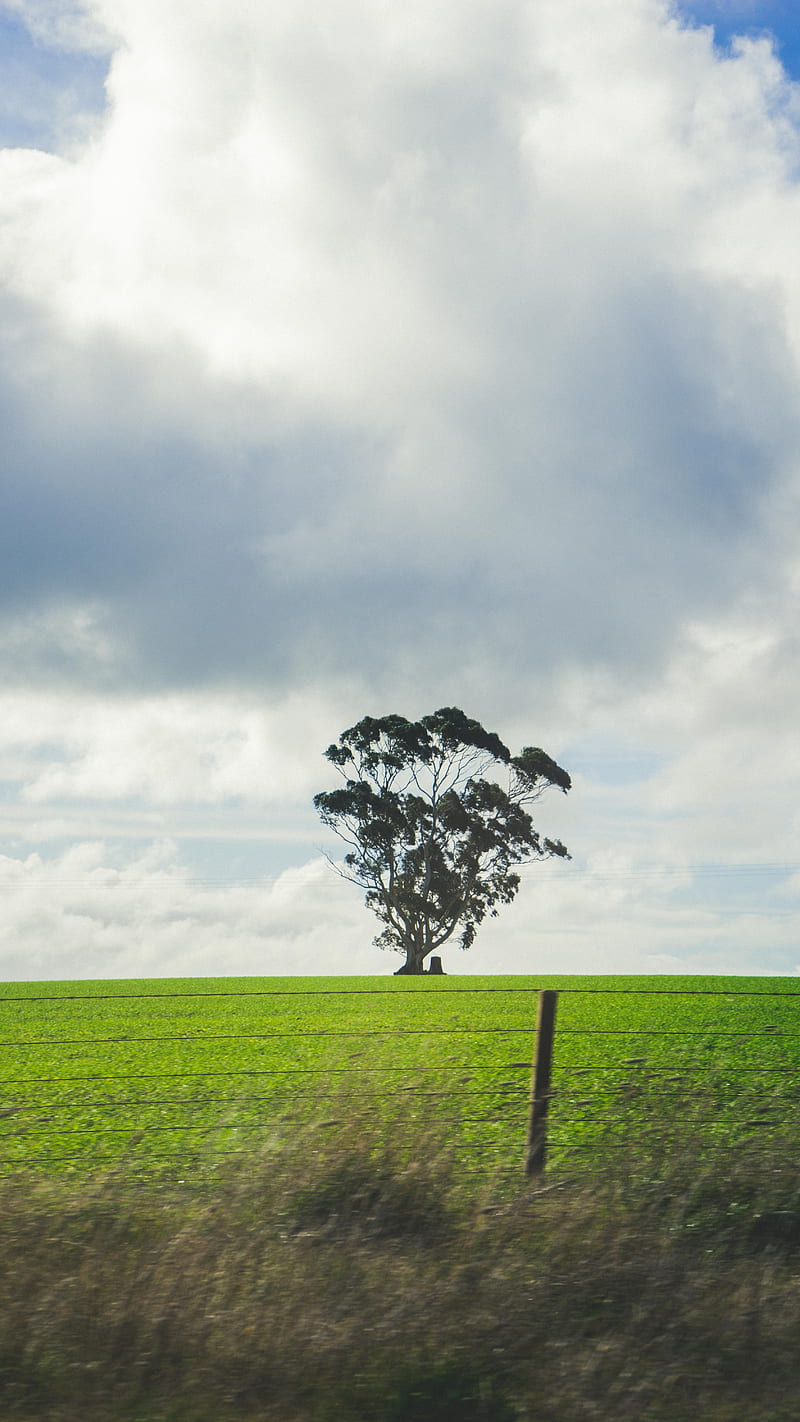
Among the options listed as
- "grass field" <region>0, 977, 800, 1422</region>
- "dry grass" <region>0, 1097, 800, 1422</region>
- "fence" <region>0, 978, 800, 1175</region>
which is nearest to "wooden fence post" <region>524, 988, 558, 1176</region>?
"fence" <region>0, 978, 800, 1175</region>

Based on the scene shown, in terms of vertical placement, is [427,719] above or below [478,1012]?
above

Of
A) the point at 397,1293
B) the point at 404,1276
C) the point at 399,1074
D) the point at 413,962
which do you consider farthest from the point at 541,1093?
the point at 413,962

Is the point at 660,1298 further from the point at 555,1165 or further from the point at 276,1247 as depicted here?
the point at 555,1165

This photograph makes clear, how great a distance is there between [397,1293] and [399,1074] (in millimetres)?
6137

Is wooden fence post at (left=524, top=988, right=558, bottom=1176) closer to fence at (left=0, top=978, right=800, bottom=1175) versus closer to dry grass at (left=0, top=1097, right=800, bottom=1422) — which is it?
fence at (left=0, top=978, right=800, bottom=1175)

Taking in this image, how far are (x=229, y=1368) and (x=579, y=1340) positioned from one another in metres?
1.64

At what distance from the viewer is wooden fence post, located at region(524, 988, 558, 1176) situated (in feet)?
25.7

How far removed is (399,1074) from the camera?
462 inches

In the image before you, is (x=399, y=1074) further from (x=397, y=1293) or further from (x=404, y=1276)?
(x=397, y=1293)

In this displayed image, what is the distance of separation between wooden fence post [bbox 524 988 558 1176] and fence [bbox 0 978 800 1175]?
12 millimetres

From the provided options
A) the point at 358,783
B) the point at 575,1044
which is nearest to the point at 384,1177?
the point at 575,1044

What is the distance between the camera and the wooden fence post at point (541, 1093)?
782 centimetres

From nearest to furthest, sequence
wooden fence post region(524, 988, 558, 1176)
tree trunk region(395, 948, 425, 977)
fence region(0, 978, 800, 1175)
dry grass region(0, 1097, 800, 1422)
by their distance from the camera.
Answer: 1. dry grass region(0, 1097, 800, 1422)
2. wooden fence post region(524, 988, 558, 1176)
3. fence region(0, 978, 800, 1175)
4. tree trunk region(395, 948, 425, 977)

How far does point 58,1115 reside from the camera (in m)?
12.9
